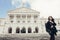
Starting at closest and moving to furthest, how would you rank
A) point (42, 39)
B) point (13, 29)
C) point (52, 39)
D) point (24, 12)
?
point (52, 39) < point (42, 39) < point (13, 29) < point (24, 12)

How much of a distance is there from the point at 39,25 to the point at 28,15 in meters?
18.9

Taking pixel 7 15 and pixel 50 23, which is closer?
pixel 50 23

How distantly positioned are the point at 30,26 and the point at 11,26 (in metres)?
8.19

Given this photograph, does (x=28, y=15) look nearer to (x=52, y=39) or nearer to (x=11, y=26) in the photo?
(x=11, y=26)

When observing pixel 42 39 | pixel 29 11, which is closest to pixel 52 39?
pixel 42 39

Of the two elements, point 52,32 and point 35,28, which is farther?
point 35,28

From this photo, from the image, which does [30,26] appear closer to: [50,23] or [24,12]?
[24,12]

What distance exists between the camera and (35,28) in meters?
75.2

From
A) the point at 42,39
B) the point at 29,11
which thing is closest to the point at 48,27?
the point at 42,39

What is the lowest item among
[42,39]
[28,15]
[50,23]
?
[42,39]

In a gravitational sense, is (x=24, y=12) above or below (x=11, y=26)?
above

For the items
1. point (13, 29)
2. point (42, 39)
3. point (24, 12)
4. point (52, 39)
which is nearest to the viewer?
point (52, 39)

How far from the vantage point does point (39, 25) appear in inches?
2955

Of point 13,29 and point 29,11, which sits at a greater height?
point 29,11
